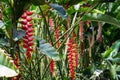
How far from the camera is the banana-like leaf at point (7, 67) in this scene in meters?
0.86

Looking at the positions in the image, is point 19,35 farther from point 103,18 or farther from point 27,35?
point 103,18

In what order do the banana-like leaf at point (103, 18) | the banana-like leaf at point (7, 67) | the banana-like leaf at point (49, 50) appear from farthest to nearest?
the banana-like leaf at point (103, 18) < the banana-like leaf at point (49, 50) < the banana-like leaf at point (7, 67)

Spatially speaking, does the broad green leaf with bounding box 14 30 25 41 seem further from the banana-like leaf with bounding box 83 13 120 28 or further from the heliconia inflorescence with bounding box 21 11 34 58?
the banana-like leaf with bounding box 83 13 120 28

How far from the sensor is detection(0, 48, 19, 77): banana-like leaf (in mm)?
864

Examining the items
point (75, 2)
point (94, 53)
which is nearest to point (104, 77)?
point (94, 53)

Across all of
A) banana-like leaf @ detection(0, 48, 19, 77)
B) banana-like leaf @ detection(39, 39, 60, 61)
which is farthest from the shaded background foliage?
banana-like leaf @ detection(0, 48, 19, 77)

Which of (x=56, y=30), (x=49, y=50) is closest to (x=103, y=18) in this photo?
(x=49, y=50)

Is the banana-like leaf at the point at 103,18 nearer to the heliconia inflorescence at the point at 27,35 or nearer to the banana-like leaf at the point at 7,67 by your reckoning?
the heliconia inflorescence at the point at 27,35

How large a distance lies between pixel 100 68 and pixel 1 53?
1.24m

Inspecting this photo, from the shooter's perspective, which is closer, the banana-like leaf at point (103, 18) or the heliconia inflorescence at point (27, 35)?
the heliconia inflorescence at point (27, 35)

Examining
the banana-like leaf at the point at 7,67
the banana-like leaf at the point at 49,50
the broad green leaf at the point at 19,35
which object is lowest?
the banana-like leaf at the point at 49,50

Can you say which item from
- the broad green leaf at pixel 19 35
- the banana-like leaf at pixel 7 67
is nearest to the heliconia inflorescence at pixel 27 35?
the broad green leaf at pixel 19 35

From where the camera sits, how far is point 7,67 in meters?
0.90

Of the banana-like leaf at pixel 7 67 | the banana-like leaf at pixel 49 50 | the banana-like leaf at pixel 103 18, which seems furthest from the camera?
the banana-like leaf at pixel 103 18
